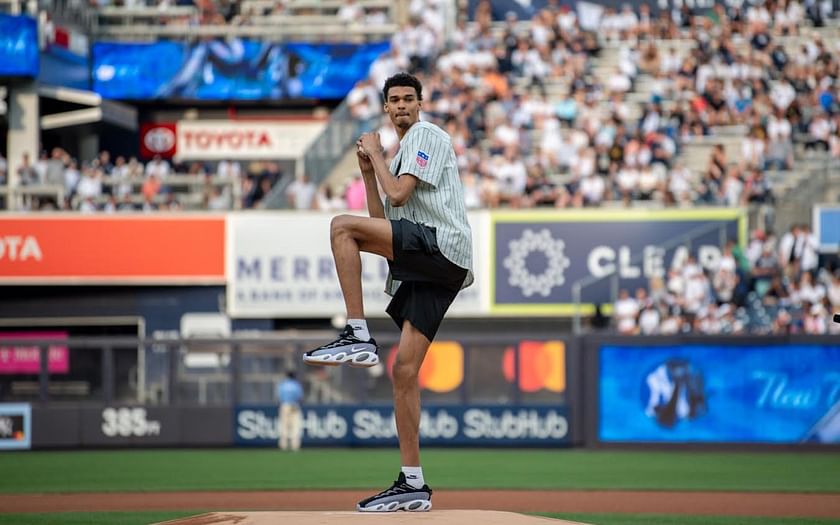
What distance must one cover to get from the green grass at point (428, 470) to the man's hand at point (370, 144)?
23.6 feet

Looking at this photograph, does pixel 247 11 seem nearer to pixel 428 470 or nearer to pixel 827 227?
pixel 827 227

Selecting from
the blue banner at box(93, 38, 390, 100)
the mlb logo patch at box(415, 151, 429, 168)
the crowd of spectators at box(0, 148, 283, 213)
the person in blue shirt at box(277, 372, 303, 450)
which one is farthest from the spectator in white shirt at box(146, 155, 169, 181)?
the mlb logo patch at box(415, 151, 429, 168)

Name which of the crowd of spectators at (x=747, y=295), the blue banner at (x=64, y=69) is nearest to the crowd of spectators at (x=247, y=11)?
the blue banner at (x=64, y=69)

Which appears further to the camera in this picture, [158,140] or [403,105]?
[158,140]

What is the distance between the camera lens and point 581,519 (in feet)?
35.5

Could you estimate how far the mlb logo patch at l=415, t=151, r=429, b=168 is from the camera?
25.1 ft

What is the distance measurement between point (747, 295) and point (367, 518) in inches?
631

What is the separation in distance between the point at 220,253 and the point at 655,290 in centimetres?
832

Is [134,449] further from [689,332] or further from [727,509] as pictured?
[727,509]

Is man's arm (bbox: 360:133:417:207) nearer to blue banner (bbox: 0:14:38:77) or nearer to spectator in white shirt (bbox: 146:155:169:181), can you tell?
spectator in white shirt (bbox: 146:155:169:181)

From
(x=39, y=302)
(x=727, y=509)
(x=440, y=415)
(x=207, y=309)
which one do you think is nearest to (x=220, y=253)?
(x=207, y=309)

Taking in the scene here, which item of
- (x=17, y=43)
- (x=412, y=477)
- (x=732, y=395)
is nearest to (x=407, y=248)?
(x=412, y=477)

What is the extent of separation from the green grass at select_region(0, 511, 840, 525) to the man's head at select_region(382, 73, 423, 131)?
4023 millimetres

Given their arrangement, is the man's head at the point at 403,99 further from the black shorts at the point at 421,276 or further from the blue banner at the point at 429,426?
the blue banner at the point at 429,426
